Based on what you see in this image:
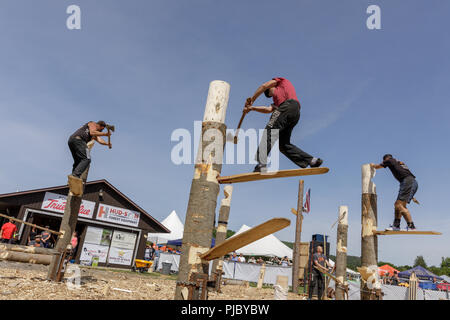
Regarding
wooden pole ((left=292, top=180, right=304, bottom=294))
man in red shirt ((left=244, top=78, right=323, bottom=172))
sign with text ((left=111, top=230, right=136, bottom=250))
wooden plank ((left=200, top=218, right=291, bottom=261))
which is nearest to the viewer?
wooden plank ((left=200, top=218, right=291, bottom=261))

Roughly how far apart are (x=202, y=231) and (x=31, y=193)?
58.3 ft

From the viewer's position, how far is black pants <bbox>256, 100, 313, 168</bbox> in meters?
4.13

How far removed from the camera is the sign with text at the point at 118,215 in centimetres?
1956

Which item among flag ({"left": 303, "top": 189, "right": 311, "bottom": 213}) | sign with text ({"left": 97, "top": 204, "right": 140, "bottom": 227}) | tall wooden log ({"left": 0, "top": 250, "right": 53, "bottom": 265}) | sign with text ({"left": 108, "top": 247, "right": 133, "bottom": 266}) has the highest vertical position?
flag ({"left": 303, "top": 189, "right": 311, "bottom": 213})

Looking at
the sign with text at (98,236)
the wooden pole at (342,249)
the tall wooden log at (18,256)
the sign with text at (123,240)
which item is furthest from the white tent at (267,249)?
the tall wooden log at (18,256)

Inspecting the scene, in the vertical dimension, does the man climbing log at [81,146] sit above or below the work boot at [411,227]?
above

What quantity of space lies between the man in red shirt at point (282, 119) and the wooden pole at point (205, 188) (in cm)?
55

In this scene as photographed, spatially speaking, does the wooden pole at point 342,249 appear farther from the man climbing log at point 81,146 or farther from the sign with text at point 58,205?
the sign with text at point 58,205

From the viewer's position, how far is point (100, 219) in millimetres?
19344

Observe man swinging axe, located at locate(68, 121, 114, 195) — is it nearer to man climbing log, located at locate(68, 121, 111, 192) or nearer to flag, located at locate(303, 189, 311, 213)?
man climbing log, located at locate(68, 121, 111, 192)

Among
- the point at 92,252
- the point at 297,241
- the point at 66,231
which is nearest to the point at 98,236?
the point at 92,252

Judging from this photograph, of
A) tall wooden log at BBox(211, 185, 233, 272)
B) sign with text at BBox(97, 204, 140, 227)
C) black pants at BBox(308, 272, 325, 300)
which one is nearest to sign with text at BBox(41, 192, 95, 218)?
sign with text at BBox(97, 204, 140, 227)

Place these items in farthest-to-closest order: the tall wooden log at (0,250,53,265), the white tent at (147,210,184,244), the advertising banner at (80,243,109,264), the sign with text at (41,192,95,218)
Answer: the white tent at (147,210,184,244)
the advertising banner at (80,243,109,264)
the sign with text at (41,192,95,218)
the tall wooden log at (0,250,53,265)

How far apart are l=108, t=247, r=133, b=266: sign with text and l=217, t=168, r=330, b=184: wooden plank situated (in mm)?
18332
